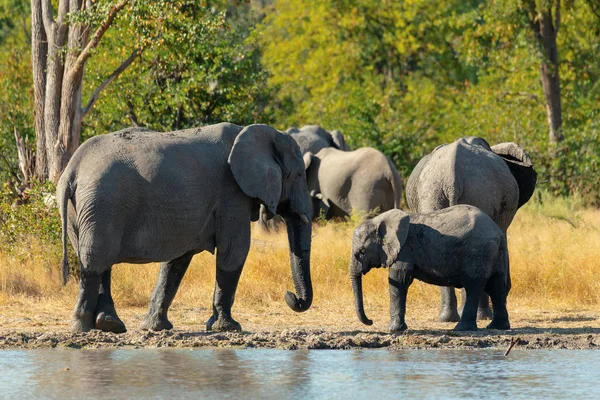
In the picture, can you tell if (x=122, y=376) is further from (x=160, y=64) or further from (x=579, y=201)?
(x=579, y=201)

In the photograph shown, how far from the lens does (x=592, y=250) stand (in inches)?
573

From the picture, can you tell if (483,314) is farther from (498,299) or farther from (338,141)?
(338,141)

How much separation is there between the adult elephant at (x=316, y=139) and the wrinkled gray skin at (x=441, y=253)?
12738 millimetres

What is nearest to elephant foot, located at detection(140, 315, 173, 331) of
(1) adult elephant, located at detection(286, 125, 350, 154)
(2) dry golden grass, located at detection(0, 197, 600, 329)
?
(2) dry golden grass, located at detection(0, 197, 600, 329)

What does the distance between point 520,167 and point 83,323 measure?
502 cm

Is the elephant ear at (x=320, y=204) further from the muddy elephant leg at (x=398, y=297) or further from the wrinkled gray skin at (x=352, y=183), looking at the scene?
the muddy elephant leg at (x=398, y=297)

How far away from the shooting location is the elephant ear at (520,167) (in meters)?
13.1

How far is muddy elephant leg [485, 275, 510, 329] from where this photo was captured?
36.7 feet

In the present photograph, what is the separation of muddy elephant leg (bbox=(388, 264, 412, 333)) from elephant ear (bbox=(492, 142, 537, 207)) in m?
2.57

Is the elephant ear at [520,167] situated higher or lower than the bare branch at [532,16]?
lower

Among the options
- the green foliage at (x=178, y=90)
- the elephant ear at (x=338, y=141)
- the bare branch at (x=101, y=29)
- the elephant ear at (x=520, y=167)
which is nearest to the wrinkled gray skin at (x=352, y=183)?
the green foliage at (x=178, y=90)

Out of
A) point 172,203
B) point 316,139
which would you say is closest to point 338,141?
point 316,139

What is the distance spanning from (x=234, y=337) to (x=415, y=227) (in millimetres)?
1891

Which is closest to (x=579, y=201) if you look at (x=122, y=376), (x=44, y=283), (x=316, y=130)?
(x=316, y=130)
